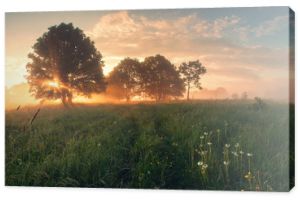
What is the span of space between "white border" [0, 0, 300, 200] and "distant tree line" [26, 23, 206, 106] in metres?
0.27

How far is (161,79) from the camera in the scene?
700cm

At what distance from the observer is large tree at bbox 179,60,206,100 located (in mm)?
6844

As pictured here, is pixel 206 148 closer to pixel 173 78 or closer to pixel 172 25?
pixel 173 78

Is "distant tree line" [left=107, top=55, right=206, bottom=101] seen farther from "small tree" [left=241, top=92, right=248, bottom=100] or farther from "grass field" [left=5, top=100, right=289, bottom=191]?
"small tree" [left=241, top=92, right=248, bottom=100]

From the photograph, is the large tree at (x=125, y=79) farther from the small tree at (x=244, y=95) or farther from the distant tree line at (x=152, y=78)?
the small tree at (x=244, y=95)

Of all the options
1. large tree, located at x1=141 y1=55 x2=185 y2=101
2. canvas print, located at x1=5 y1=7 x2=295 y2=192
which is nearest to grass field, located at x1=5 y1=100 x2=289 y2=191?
canvas print, located at x1=5 y1=7 x2=295 y2=192

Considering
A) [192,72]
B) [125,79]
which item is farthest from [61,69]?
[192,72]

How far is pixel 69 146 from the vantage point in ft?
23.0

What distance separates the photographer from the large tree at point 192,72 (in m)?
6.84

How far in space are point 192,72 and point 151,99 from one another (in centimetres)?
51

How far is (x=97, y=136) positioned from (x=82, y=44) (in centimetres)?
95

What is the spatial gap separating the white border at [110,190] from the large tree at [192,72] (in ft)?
1.91

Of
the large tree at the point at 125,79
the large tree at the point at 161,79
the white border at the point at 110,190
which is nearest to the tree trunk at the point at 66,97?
the large tree at the point at 125,79

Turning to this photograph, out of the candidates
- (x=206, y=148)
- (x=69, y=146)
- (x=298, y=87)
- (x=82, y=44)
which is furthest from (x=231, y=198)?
(x=82, y=44)
